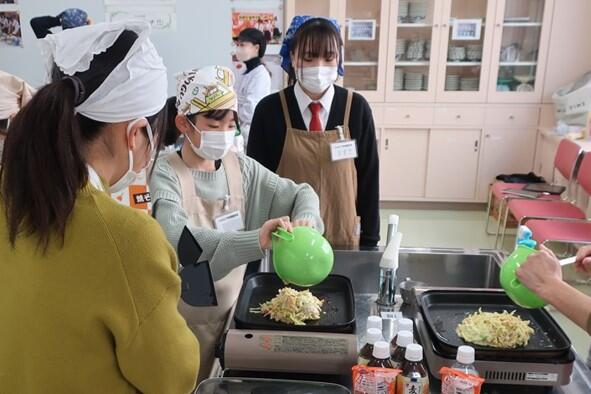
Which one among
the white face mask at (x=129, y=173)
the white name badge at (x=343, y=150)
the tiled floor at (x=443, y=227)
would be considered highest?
the white face mask at (x=129, y=173)

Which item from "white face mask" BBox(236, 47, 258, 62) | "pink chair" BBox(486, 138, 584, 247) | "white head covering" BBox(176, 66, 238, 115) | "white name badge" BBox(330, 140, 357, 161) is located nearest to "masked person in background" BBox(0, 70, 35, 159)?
"white head covering" BBox(176, 66, 238, 115)

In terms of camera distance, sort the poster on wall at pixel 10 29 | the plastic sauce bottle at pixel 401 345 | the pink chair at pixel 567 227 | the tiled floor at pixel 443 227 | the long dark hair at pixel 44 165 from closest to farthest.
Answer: the long dark hair at pixel 44 165, the plastic sauce bottle at pixel 401 345, the pink chair at pixel 567 227, the tiled floor at pixel 443 227, the poster on wall at pixel 10 29

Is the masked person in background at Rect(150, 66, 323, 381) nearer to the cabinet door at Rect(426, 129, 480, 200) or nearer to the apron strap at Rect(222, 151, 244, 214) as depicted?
the apron strap at Rect(222, 151, 244, 214)

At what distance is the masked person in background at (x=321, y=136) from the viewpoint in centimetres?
177

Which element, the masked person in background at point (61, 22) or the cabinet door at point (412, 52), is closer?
the masked person in background at point (61, 22)

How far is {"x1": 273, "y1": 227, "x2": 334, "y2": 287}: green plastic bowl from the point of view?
3.31 feet

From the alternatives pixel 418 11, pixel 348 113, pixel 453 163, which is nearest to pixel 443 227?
pixel 453 163

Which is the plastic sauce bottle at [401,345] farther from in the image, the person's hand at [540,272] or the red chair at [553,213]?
the red chair at [553,213]

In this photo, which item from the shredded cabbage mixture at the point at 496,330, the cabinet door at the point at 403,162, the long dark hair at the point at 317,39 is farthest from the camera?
the cabinet door at the point at 403,162

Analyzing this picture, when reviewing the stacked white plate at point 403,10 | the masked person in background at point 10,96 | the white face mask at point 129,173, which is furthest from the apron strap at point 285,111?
the stacked white plate at point 403,10

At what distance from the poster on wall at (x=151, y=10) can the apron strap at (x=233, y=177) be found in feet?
11.2

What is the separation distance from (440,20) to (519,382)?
373 cm

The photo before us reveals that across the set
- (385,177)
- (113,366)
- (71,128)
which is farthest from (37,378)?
(385,177)

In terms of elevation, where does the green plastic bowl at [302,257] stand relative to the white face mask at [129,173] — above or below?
below
